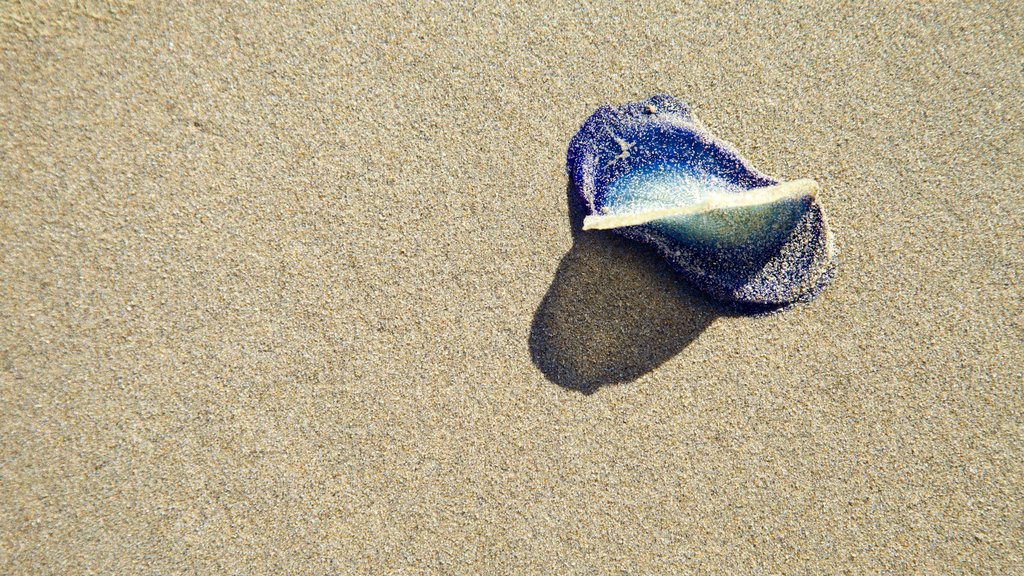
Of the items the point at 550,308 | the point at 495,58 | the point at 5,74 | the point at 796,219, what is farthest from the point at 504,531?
the point at 5,74

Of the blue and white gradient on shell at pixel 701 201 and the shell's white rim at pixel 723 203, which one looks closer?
the shell's white rim at pixel 723 203

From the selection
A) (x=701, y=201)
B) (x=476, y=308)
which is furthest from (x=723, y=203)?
(x=476, y=308)

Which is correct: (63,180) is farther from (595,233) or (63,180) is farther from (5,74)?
(595,233)

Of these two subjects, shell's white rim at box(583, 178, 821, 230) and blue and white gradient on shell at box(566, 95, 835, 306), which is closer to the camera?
shell's white rim at box(583, 178, 821, 230)

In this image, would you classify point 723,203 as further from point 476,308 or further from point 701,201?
point 476,308
